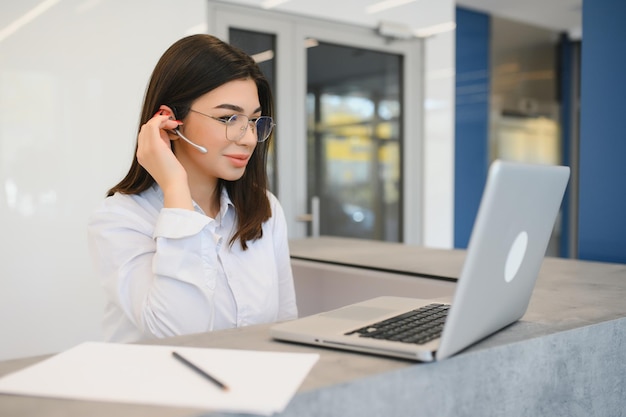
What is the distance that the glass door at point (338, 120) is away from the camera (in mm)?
4023

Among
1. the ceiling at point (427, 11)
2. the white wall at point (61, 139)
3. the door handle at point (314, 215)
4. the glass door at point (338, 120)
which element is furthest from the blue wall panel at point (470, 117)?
the white wall at point (61, 139)

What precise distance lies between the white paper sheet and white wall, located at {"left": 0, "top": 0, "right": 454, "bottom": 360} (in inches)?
93.8

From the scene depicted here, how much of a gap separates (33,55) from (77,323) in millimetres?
1330

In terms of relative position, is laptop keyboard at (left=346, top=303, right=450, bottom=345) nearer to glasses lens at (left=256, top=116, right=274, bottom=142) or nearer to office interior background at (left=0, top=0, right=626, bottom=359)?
glasses lens at (left=256, top=116, right=274, bottom=142)

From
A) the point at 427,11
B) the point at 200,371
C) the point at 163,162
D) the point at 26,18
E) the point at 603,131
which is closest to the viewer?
the point at 200,371

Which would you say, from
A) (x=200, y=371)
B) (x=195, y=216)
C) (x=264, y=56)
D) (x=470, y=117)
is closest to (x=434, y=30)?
(x=470, y=117)

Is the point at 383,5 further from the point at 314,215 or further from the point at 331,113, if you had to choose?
the point at 314,215

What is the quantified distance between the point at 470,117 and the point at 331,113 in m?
1.94

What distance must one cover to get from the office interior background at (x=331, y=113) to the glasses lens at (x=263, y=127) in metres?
1.19

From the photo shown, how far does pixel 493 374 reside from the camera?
988mm

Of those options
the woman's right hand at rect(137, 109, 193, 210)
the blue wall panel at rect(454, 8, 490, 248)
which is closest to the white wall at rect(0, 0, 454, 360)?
the woman's right hand at rect(137, 109, 193, 210)

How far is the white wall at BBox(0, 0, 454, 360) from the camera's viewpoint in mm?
3055

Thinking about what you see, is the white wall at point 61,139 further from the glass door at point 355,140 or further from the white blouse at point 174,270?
the white blouse at point 174,270

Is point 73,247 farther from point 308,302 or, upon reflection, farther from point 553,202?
point 553,202
